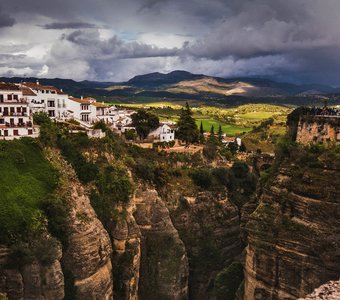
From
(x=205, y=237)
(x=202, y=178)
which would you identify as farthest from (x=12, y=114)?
(x=205, y=237)

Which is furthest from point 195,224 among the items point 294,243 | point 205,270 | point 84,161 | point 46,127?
point 294,243

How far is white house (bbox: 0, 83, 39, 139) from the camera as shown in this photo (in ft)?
149

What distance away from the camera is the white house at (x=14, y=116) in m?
45.5

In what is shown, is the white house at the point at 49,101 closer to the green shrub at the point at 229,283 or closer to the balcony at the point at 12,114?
the balcony at the point at 12,114

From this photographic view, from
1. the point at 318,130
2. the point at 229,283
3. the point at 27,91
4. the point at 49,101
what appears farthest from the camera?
the point at 49,101

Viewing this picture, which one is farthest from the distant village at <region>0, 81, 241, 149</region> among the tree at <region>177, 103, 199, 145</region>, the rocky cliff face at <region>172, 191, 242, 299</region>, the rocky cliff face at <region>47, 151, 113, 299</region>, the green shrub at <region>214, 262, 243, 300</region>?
the green shrub at <region>214, 262, 243, 300</region>

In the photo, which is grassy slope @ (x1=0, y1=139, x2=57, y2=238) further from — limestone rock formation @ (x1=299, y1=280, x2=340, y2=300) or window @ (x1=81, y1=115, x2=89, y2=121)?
window @ (x1=81, y1=115, x2=89, y2=121)

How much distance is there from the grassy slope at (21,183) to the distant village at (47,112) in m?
5.99

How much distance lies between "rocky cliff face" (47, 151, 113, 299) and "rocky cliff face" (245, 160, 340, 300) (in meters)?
14.3

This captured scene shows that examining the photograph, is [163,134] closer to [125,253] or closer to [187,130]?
[187,130]

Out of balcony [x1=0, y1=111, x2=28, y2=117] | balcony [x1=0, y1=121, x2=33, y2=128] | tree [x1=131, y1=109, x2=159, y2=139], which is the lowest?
tree [x1=131, y1=109, x2=159, y2=139]

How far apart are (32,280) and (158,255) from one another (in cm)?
2022

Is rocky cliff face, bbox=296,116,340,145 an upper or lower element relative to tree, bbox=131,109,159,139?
upper

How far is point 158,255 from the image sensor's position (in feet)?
162
